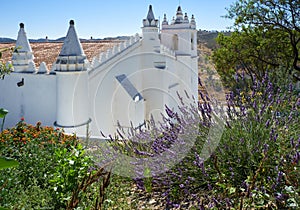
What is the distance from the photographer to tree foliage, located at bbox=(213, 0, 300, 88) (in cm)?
1521

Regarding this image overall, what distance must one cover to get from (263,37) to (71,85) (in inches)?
442

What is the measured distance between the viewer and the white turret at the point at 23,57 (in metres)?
10.5

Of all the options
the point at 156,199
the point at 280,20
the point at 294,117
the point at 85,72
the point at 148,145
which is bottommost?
the point at 156,199

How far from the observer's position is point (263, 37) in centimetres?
1692

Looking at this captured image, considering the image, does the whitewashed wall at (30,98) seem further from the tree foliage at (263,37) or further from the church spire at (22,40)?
the tree foliage at (263,37)

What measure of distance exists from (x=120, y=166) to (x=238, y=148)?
1764 mm

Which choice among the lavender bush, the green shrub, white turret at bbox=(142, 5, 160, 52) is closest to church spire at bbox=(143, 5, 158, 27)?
white turret at bbox=(142, 5, 160, 52)

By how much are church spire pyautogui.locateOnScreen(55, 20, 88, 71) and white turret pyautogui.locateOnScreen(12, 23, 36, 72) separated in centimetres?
189

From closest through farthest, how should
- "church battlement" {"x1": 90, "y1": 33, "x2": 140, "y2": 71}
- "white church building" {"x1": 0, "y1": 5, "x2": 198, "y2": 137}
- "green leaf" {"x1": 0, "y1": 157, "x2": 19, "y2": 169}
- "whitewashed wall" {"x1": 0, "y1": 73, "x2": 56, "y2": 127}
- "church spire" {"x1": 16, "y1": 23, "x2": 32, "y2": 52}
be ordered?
"green leaf" {"x1": 0, "y1": 157, "x2": 19, "y2": 169} < "white church building" {"x1": 0, "y1": 5, "x2": 198, "y2": 137} < "whitewashed wall" {"x1": 0, "y1": 73, "x2": 56, "y2": 127} < "church spire" {"x1": 16, "y1": 23, "x2": 32, "y2": 52} < "church battlement" {"x1": 90, "y1": 33, "x2": 140, "y2": 71}

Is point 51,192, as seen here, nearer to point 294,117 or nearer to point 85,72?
point 294,117

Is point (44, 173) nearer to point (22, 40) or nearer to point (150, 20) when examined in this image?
point (22, 40)

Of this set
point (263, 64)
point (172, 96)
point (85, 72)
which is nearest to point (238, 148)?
point (85, 72)

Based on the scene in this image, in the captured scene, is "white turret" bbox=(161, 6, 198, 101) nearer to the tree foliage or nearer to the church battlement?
the tree foliage

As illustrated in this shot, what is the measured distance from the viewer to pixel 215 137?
13.2 feet
